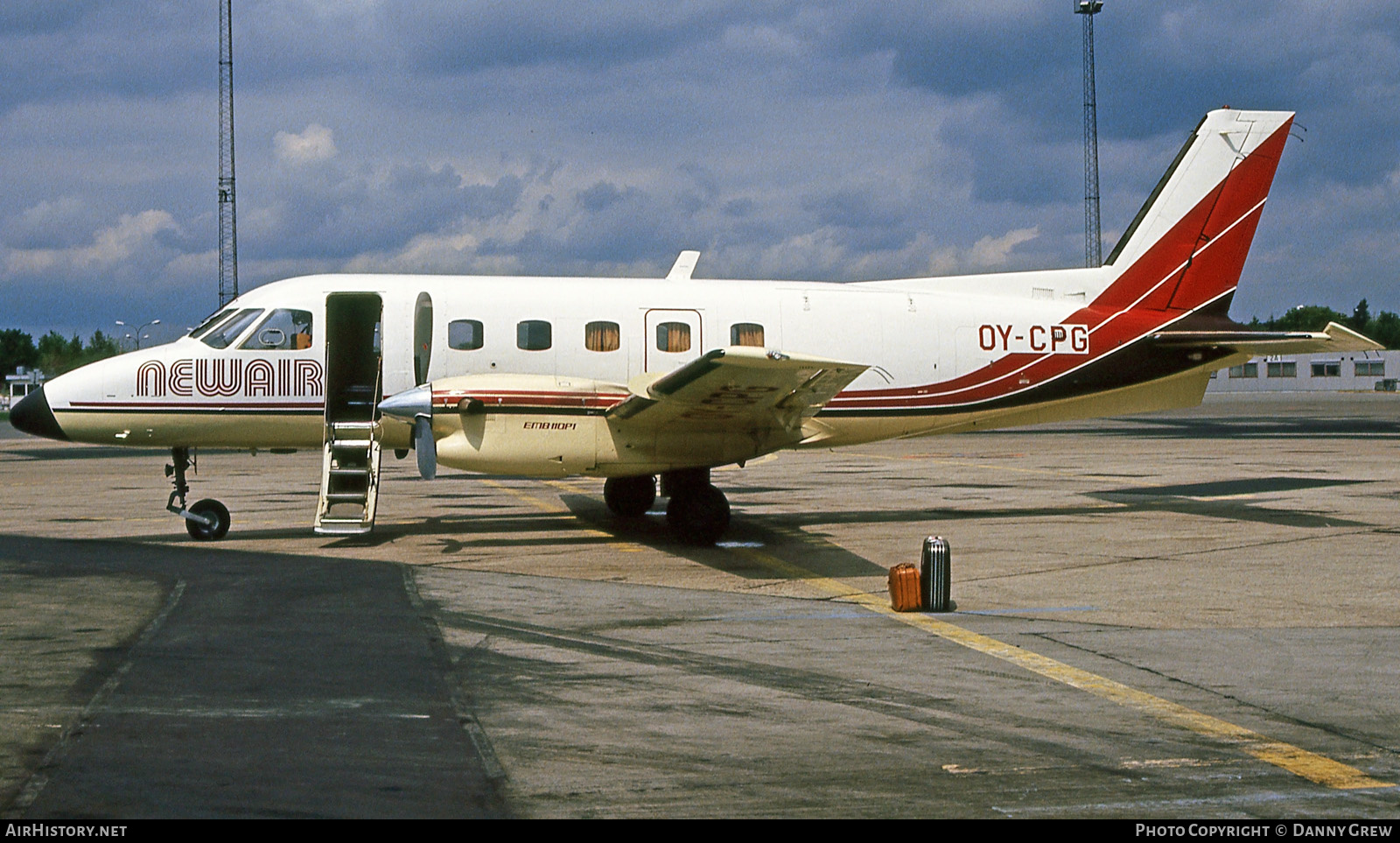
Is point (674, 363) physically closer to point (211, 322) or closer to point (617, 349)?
point (617, 349)

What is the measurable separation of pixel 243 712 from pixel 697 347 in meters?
10.6

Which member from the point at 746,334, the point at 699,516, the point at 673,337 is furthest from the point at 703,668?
the point at 746,334

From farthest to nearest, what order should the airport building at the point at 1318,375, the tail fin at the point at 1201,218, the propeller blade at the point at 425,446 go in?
the airport building at the point at 1318,375 < the tail fin at the point at 1201,218 < the propeller blade at the point at 425,446

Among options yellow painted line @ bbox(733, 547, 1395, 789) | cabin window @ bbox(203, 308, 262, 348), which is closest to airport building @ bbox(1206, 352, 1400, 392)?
cabin window @ bbox(203, 308, 262, 348)

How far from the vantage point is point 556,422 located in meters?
15.6

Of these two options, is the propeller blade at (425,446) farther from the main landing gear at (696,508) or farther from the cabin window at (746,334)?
the cabin window at (746,334)

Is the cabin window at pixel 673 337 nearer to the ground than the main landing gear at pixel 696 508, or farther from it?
farther from it

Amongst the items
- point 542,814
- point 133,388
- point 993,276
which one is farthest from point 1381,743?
point 133,388

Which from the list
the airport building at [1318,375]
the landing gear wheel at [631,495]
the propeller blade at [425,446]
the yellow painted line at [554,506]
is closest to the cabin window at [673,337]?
the landing gear wheel at [631,495]

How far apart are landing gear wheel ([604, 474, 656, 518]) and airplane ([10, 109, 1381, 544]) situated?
1.6 inches

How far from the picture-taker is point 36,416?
16.1 m

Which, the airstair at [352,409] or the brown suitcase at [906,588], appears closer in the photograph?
the brown suitcase at [906,588]

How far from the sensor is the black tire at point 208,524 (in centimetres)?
1628

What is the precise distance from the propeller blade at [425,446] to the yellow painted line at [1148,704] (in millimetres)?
5363
